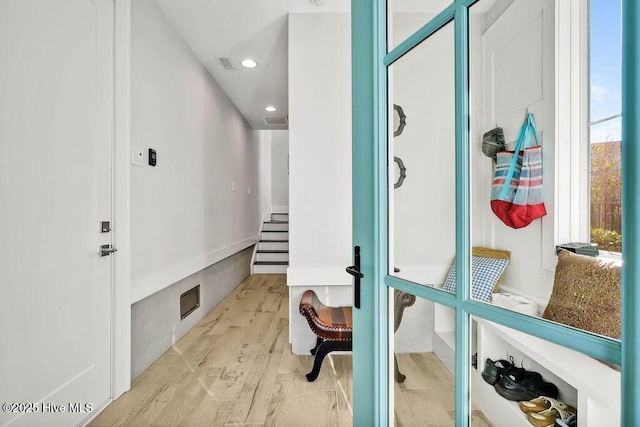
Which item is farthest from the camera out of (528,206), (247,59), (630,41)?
(247,59)

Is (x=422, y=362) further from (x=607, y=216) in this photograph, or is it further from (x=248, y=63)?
(x=248, y=63)

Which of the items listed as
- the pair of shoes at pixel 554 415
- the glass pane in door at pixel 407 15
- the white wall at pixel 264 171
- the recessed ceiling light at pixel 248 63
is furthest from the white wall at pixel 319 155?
the white wall at pixel 264 171

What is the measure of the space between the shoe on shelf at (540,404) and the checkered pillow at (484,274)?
164 mm

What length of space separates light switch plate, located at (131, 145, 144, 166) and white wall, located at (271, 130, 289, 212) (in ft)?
18.2

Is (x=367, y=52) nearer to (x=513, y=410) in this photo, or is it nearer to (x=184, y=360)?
(x=513, y=410)

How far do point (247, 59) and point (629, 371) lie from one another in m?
3.33

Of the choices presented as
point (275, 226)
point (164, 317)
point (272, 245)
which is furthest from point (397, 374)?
point (275, 226)

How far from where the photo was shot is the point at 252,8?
2.29m

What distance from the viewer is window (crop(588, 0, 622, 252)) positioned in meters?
0.39

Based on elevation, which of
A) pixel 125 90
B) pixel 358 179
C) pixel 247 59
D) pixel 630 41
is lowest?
pixel 358 179

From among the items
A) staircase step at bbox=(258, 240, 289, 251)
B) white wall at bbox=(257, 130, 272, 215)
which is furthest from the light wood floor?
white wall at bbox=(257, 130, 272, 215)

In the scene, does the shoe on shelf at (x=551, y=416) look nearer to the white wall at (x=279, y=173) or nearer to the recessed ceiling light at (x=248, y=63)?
the recessed ceiling light at (x=248, y=63)

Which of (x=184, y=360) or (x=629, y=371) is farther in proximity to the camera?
(x=184, y=360)

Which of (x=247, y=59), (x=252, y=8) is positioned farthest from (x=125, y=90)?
(x=247, y=59)
